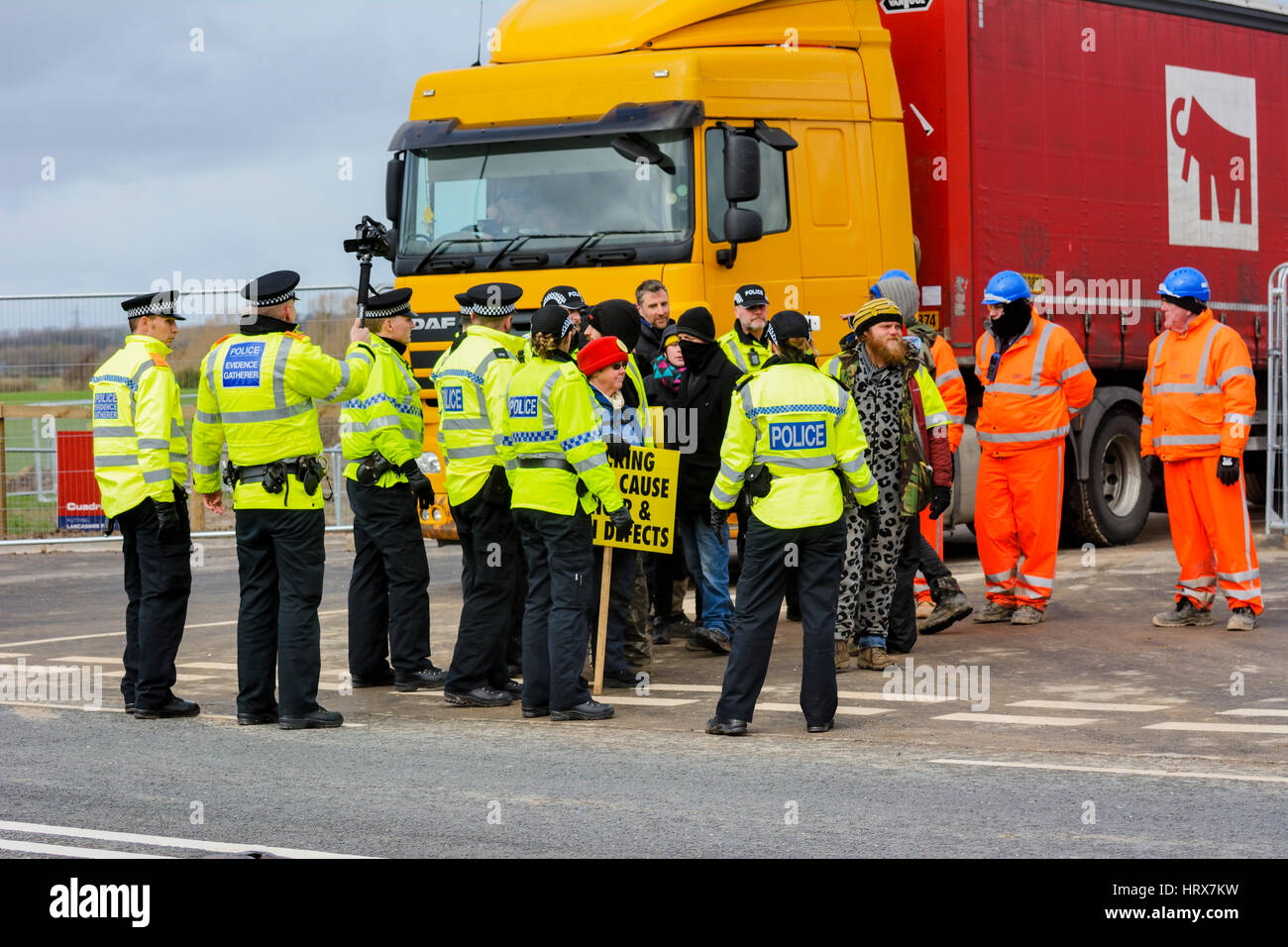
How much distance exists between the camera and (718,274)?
12734 mm

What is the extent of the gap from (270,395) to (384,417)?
1200 mm

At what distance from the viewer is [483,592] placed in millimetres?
9578

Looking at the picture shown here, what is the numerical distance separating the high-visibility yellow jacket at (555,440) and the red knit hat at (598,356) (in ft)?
0.73

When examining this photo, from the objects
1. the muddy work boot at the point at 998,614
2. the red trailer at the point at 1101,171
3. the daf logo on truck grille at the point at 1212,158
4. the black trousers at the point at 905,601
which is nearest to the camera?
the black trousers at the point at 905,601

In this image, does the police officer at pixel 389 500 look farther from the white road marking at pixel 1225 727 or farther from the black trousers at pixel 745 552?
the white road marking at pixel 1225 727

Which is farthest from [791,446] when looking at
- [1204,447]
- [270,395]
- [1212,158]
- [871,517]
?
[1212,158]

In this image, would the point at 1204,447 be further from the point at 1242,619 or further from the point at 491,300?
the point at 491,300

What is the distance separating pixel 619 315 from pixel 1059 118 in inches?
280

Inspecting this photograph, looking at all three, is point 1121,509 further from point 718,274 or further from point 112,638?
point 112,638

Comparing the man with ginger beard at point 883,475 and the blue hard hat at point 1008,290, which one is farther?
the blue hard hat at point 1008,290

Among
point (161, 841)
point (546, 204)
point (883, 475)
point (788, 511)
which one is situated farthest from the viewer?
point (546, 204)

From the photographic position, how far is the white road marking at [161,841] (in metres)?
6.23

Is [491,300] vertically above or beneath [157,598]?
above

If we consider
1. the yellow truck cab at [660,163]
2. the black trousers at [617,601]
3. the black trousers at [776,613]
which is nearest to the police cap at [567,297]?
the black trousers at [617,601]
